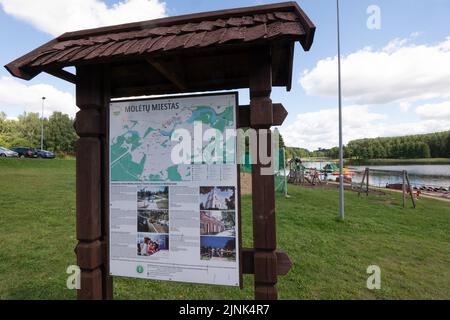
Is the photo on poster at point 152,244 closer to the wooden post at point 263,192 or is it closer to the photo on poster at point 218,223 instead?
the photo on poster at point 218,223

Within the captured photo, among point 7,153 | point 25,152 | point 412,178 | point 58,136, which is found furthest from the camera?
point 58,136

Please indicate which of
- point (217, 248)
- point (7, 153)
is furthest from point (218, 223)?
point (7, 153)

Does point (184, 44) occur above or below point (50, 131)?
below

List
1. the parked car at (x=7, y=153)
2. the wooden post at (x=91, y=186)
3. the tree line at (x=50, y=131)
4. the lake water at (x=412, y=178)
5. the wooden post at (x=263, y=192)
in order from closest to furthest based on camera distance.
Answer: the wooden post at (x=263, y=192) → the wooden post at (x=91, y=186) → the lake water at (x=412, y=178) → the parked car at (x=7, y=153) → the tree line at (x=50, y=131)

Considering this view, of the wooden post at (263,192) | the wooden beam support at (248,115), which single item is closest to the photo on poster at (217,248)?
the wooden post at (263,192)

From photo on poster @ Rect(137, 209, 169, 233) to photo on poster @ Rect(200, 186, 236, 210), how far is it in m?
0.41

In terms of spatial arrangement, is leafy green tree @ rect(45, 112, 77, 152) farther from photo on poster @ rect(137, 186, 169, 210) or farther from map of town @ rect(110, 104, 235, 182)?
photo on poster @ rect(137, 186, 169, 210)

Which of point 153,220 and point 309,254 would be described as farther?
point 309,254

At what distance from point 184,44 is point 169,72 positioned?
1.94 ft

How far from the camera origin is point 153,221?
2.73 m

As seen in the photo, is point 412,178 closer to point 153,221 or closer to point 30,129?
point 153,221

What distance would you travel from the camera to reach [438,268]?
5.06 meters

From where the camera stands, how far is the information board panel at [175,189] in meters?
2.56

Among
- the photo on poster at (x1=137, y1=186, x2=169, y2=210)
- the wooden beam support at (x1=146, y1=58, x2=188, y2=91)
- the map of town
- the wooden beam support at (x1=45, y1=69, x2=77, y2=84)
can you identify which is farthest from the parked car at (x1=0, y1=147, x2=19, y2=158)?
the photo on poster at (x1=137, y1=186, x2=169, y2=210)
